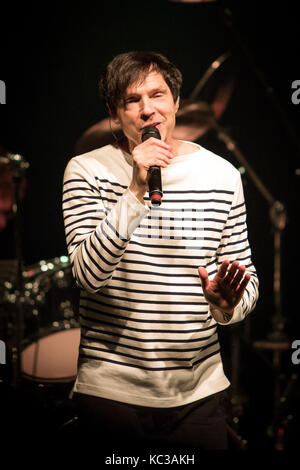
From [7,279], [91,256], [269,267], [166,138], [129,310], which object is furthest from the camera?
[269,267]

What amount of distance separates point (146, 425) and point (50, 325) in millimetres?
1461

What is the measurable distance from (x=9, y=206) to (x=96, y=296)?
2.72m

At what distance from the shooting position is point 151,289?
1455 millimetres

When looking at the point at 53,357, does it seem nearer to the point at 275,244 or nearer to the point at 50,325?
the point at 50,325

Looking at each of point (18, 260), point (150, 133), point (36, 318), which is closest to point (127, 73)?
point (150, 133)

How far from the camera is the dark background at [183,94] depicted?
3205 mm

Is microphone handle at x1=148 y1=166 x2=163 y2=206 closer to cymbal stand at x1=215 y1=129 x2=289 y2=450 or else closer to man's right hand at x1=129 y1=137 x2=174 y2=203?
man's right hand at x1=129 y1=137 x2=174 y2=203

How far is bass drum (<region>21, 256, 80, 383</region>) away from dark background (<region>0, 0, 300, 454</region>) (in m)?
0.41

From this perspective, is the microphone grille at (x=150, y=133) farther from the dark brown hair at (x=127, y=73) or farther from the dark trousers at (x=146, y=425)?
the dark trousers at (x=146, y=425)

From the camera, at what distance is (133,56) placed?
1.56m

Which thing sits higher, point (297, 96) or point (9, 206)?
point (297, 96)

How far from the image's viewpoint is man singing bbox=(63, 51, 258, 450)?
143 cm
